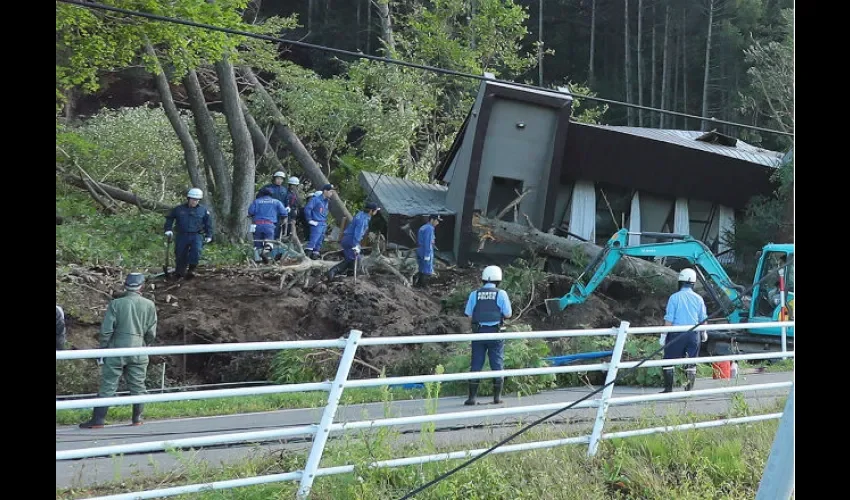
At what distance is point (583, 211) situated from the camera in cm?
2530

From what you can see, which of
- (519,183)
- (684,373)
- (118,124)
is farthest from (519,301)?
(118,124)

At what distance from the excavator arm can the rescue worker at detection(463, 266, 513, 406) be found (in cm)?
625

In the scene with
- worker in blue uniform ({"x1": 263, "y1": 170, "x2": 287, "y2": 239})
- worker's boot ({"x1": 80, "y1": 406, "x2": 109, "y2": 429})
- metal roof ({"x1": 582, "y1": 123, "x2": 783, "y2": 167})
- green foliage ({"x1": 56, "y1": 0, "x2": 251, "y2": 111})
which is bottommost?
worker's boot ({"x1": 80, "y1": 406, "x2": 109, "y2": 429})

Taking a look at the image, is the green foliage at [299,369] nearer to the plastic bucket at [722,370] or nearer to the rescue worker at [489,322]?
the rescue worker at [489,322]

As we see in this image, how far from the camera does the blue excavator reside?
1475cm

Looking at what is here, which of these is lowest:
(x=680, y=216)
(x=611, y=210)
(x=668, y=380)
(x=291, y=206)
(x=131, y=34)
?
(x=668, y=380)

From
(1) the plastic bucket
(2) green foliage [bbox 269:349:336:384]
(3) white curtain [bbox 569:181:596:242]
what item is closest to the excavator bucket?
(1) the plastic bucket

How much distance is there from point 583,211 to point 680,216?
308 centimetres

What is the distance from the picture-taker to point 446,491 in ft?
19.6

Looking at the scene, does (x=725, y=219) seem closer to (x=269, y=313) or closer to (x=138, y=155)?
(x=269, y=313)

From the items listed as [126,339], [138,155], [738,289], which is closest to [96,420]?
[126,339]

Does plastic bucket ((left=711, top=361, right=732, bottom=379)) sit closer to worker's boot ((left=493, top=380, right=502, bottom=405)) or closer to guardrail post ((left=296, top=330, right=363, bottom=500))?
worker's boot ((left=493, top=380, right=502, bottom=405))

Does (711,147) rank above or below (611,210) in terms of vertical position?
above
